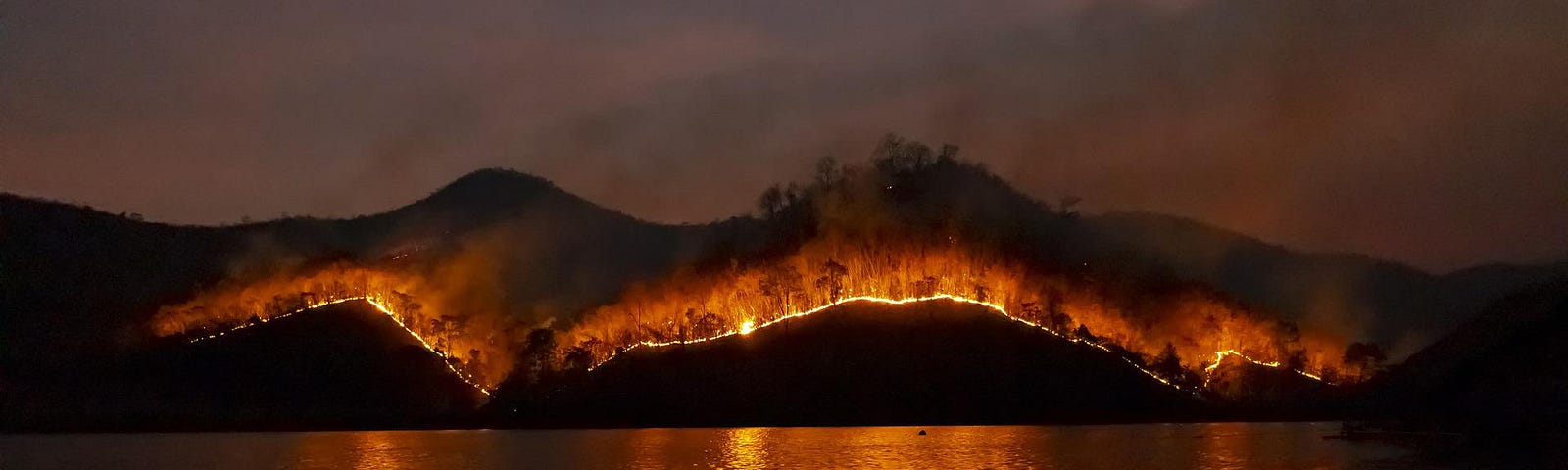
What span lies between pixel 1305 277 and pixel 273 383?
59.3m

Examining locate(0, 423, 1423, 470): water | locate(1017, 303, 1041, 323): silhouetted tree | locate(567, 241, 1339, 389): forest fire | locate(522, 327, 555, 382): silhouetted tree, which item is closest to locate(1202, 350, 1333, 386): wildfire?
locate(567, 241, 1339, 389): forest fire

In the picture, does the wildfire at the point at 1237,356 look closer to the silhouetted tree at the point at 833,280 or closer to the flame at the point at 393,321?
the silhouetted tree at the point at 833,280

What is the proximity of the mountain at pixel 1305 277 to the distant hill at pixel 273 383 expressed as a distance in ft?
118

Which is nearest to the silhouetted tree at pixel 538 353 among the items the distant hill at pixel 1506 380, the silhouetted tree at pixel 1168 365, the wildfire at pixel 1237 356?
the silhouetted tree at pixel 1168 365

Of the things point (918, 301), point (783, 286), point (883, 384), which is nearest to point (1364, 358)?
point (918, 301)

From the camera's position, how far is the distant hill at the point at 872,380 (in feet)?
163

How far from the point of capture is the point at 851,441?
34.7 meters

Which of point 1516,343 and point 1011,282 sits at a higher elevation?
point 1011,282

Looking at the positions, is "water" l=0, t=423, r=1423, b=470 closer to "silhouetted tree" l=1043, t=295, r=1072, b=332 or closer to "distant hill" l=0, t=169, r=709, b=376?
"silhouetted tree" l=1043, t=295, r=1072, b=332

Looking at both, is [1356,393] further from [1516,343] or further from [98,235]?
[98,235]

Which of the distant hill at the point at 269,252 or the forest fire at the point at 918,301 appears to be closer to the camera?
the forest fire at the point at 918,301

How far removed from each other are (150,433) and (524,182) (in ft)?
198

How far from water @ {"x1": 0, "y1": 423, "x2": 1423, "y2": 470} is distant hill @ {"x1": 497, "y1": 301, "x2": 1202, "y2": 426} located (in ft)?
20.1

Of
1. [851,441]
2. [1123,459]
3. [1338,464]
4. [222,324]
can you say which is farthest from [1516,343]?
[222,324]
